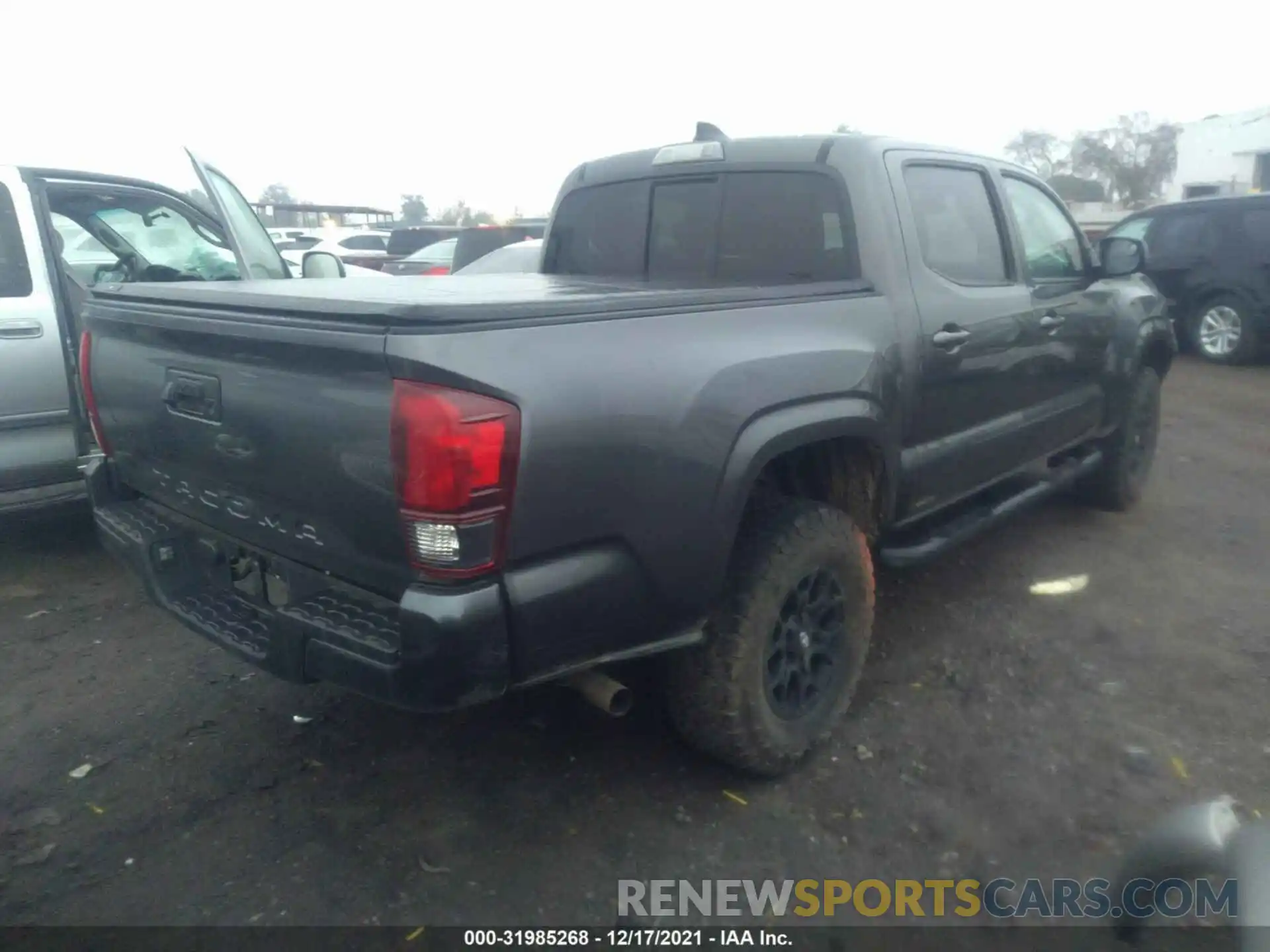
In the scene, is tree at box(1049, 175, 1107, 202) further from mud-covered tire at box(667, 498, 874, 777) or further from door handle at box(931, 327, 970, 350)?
mud-covered tire at box(667, 498, 874, 777)

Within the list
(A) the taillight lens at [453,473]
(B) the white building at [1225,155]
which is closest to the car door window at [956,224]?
(A) the taillight lens at [453,473]

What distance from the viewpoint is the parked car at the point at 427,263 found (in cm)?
1221

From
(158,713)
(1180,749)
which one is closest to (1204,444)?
(1180,749)

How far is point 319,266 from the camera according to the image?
496 cm

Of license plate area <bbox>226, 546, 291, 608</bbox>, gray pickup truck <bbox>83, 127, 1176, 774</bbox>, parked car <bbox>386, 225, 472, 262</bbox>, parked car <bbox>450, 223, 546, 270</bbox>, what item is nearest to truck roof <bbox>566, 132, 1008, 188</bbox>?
gray pickup truck <bbox>83, 127, 1176, 774</bbox>

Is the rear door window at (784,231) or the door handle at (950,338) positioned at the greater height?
the rear door window at (784,231)

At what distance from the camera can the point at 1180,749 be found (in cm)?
310

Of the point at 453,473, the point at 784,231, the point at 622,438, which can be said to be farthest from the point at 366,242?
the point at 453,473

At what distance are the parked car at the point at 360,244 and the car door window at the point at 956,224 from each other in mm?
13365

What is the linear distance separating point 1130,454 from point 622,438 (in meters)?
4.17

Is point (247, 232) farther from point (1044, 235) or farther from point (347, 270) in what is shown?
point (1044, 235)

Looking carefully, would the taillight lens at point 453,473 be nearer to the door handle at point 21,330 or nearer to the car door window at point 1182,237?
the door handle at point 21,330

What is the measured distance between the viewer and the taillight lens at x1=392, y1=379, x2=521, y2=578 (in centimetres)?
201

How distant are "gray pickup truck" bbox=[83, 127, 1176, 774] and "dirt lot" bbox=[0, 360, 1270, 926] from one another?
323mm
